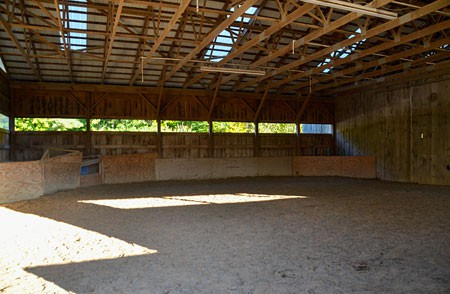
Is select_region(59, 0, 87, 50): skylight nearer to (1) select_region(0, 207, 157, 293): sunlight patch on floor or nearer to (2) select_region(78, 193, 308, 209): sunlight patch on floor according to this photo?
(2) select_region(78, 193, 308, 209): sunlight patch on floor

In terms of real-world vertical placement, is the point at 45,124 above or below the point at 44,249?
above

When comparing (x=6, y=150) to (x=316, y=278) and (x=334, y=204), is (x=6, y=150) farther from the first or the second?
(x=316, y=278)

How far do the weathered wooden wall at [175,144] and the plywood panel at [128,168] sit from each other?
0.77m

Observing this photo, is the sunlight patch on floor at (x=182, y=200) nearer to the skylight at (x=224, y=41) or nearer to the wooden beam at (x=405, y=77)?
the skylight at (x=224, y=41)

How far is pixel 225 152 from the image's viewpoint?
16.9 metres

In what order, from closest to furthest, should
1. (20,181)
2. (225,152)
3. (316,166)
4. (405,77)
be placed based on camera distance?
(20,181)
(405,77)
(225,152)
(316,166)

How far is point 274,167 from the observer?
17.4m

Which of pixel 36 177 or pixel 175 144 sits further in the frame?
pixel 175 144

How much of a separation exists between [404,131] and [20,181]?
1485cm

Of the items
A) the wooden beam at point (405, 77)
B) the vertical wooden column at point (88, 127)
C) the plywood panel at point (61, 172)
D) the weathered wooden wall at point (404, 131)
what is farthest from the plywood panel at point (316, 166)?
the plywood panel at point (61, 172)

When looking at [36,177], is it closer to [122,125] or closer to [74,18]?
[74,18]

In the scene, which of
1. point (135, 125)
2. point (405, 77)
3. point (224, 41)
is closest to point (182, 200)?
point (224, 41)

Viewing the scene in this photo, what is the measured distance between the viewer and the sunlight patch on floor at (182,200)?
872 cm

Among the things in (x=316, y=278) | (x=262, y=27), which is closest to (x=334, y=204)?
(x=316, y=278)
